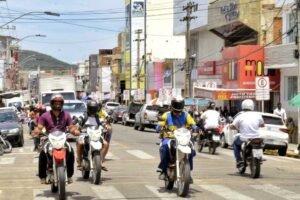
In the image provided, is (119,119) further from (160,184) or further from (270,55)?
(160,184)

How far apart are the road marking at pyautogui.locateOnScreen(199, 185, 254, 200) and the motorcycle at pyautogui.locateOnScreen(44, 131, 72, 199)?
277 cm

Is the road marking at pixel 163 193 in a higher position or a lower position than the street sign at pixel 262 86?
lower

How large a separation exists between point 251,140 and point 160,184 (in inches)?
107

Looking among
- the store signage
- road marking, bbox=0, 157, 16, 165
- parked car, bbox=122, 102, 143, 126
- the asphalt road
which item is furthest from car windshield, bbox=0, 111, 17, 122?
parked car, bbox=122, 102, 143, 126

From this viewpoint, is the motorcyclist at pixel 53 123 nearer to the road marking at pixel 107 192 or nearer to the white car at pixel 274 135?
the road marking at pixel 107 192

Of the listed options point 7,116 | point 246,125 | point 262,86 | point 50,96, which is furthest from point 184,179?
point 50,96

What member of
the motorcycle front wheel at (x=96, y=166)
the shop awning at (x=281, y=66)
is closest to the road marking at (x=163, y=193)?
the motorcycle front wheel at (x=96, y=166)

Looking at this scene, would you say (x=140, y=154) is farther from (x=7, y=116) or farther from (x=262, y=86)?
(x=7, y=116)

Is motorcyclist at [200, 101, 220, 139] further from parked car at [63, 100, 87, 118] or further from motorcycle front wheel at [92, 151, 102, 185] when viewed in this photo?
motorcycle front wheel at [92, 151, 102, 185]

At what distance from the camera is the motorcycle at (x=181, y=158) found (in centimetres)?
1085

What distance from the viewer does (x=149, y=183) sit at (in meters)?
12.9

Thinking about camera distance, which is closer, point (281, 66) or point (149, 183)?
point (149, 183)

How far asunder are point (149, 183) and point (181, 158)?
2.04 meters

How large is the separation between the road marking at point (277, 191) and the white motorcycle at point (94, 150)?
3.03 meters
